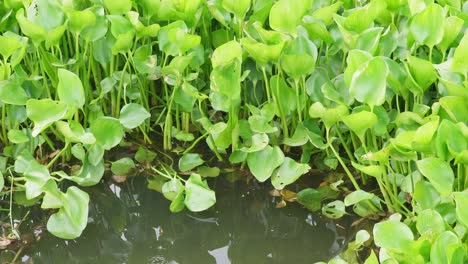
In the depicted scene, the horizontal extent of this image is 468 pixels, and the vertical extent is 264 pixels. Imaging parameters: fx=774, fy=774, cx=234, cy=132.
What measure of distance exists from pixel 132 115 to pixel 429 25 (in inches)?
29.1

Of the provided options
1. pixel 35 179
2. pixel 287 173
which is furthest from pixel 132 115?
pixel 287 173

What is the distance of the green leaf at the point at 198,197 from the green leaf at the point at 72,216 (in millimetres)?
230

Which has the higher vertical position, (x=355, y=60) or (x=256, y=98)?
(x=355, y=60)

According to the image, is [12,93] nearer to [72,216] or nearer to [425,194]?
[72,216]

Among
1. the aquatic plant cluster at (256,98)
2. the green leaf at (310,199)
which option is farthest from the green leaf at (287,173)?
the green leaf at (310,199)

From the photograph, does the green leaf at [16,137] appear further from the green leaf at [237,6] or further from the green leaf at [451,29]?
the green leaf at [451,29]

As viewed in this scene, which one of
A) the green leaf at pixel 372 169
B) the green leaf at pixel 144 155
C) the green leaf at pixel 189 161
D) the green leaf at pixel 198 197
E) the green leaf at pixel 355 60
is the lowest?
the green leaf at pixel 144 155

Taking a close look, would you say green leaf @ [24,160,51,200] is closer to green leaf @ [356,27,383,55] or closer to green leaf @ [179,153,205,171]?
green leaf @ [179,153,205,171]

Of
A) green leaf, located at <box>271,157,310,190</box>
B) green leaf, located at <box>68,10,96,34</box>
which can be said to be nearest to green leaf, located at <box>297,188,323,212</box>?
green leaf, located at <box>271,157,310,190</box>

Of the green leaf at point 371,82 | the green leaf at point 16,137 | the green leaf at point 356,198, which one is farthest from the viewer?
the green leaf at point 16,137

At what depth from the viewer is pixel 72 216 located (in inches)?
67.1

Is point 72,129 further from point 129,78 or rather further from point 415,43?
point 415,43

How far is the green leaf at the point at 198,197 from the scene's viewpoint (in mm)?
1761

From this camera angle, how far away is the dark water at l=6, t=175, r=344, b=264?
71.2 inches
